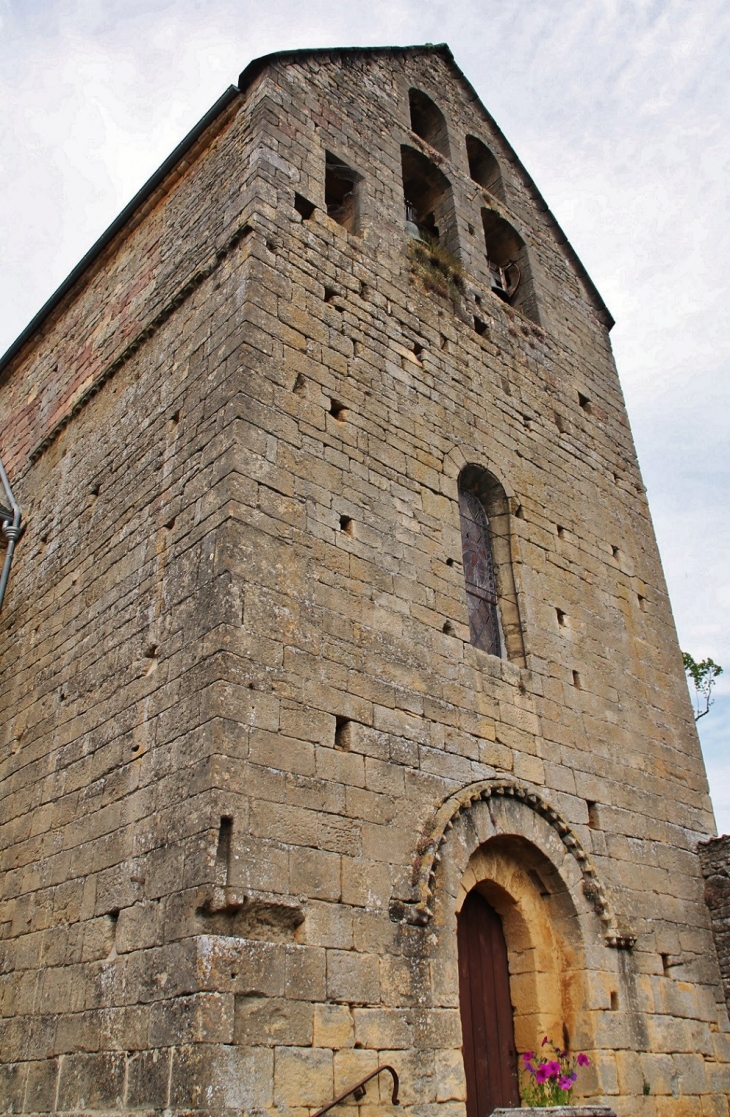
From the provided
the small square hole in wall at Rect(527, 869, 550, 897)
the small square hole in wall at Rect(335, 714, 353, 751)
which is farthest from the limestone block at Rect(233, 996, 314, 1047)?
the small square hole in wall at Rect(527, 869, 550, 897)

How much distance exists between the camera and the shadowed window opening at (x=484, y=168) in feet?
35.5

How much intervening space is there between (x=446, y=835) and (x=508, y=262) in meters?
7.35

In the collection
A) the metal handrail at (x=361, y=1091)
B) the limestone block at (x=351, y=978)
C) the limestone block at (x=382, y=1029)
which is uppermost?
the limestone block at (x=351, y=978)

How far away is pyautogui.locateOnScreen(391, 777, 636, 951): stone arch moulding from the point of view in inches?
202

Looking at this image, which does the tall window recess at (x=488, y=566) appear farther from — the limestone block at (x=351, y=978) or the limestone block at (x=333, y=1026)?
the limestone block at (x=333, y=1026)

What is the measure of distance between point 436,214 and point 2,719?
673cm

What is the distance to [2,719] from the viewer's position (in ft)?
24.7

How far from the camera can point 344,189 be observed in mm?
8602

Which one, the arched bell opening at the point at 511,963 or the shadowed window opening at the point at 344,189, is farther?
the shadowed window opening at the point at 344,189

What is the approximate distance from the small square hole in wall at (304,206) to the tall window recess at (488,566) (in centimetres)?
246

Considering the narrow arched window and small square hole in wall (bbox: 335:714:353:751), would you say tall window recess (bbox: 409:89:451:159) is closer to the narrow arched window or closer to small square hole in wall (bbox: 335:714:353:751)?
the narrow arched window

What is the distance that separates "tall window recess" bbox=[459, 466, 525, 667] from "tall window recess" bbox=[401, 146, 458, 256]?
9.46ft

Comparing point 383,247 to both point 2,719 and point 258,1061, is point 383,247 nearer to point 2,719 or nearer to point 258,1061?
point 2,719

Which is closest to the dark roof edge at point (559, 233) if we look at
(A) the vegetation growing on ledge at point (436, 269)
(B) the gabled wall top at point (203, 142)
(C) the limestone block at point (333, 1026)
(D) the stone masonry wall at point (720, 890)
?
(B) the gabled wall top at point (203, 142)
